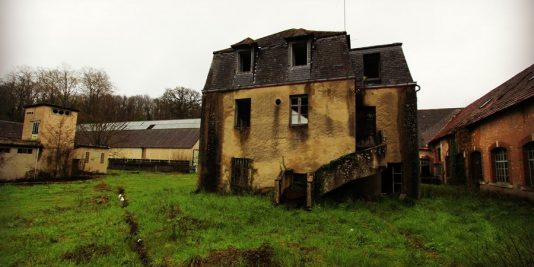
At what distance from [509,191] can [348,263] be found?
12.0 metres

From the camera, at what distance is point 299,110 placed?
46.5ft

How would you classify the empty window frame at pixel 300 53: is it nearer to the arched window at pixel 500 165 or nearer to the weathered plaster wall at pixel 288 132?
the weathered plaster wall at pixel 288 132

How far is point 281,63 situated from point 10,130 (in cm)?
3236

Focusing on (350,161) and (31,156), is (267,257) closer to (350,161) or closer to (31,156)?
(350,161)

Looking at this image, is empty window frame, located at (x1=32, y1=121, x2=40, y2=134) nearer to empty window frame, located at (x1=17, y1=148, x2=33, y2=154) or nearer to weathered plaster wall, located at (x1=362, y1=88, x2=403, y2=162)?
empty window frame, located at (x1=17, y1=148, x2=33, y2=154)

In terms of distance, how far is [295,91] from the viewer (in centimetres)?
1427

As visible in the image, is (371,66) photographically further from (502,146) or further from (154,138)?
(154,138)

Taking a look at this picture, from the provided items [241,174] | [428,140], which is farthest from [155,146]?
[428,140]

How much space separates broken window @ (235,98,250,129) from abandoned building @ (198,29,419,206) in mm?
56

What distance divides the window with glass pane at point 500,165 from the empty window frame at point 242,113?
12870 mm

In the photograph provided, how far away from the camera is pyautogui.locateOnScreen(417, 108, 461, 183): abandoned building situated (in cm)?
2359

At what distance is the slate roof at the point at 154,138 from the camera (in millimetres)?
38625

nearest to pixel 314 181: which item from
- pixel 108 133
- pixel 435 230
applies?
pixel 435 230

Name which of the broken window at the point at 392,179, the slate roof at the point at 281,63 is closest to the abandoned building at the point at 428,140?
the broken window at the point at 392,179
